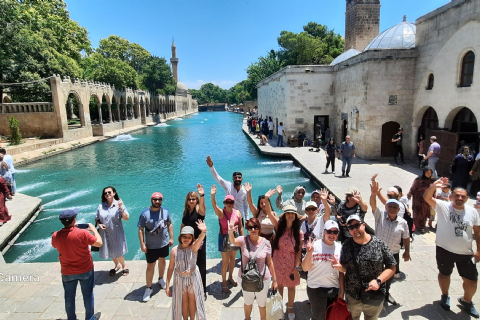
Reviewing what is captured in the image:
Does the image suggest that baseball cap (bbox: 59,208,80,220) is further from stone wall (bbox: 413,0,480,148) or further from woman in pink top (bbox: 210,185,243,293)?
stone wall (bbox: 413,0,480,148)

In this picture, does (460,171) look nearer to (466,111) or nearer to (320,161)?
(466,111)

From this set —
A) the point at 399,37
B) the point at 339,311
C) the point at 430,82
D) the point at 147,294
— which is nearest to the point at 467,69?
the point at 430,82

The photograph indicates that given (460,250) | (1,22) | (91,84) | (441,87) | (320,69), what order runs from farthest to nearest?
(91,84) < (1,22) < (320,69) < (441,87) < (460,250)

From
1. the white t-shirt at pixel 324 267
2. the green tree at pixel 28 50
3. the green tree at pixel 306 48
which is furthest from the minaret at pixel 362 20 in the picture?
the white t-shirt at pixel 324 267

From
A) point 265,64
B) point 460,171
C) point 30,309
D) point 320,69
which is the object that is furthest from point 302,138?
point 265,64

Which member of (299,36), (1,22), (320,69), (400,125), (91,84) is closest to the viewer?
(400,125)

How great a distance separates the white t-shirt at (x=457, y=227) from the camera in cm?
348

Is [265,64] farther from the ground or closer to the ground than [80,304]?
farther from the ground

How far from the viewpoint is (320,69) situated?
17.9m

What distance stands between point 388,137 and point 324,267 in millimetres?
12101

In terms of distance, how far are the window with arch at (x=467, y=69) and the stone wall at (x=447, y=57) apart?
4.6 inches

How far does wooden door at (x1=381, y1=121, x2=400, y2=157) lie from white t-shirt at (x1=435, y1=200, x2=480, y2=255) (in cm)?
1071

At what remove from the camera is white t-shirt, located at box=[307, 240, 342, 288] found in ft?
10.1

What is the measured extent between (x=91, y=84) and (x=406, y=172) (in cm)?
2737
